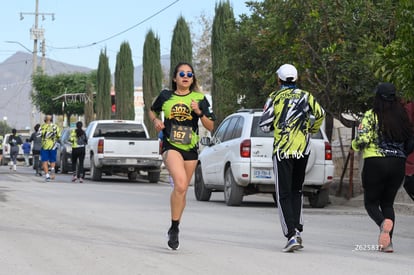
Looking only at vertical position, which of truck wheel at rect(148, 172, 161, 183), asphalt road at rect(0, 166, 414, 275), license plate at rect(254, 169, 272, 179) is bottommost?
asphalt road at rect(0, 166, 414, 275)

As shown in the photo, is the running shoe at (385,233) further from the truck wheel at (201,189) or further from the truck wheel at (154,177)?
the truck wheel at (154,177)

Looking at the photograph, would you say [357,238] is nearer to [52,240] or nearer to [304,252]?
[304,252]

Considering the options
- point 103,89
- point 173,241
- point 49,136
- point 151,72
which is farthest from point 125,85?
point 173,241

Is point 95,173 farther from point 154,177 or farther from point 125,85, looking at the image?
point 125,85

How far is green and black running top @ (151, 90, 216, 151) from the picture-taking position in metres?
10.1

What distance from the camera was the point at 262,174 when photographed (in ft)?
56.4

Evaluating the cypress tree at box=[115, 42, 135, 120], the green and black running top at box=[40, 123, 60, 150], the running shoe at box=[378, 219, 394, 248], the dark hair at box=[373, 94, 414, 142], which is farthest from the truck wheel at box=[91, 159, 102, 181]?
the cypress tree at box=[115, 42, 135, 120]

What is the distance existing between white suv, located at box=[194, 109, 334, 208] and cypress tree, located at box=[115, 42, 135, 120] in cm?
3866

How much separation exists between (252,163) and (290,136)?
6937mm

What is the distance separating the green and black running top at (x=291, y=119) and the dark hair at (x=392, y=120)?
64 centimetres

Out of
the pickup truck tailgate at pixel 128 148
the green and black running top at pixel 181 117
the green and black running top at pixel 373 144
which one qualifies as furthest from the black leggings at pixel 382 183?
the pickup truck tailgate at pixel 128 148

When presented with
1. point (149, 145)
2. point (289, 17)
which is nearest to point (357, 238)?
point (289, 17)

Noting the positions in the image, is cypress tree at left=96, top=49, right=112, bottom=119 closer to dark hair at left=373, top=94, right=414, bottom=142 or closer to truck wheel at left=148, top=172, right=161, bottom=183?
truck wheel at left=148, top=172, right=161, bottom=183

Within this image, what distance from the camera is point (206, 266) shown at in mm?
8805
